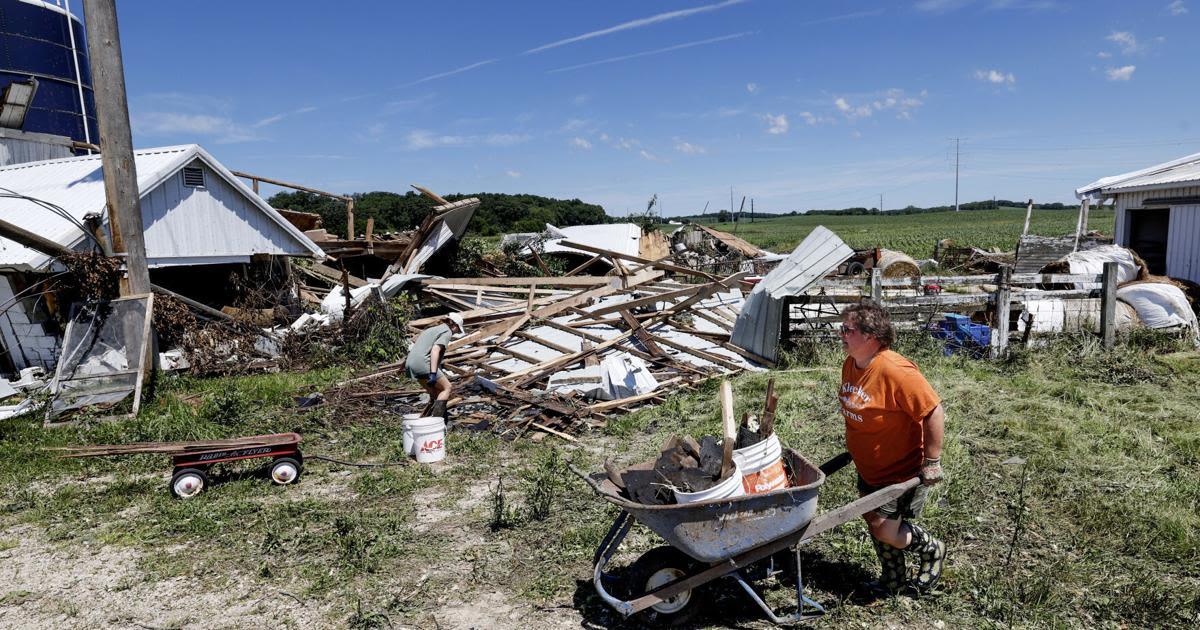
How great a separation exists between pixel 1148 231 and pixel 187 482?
20.1 m

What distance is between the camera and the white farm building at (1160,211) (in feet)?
46.2

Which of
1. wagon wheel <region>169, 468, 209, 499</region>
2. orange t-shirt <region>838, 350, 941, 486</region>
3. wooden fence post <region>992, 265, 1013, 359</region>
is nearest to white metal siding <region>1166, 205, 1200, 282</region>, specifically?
wooden fence post <region>992, 265, 1013, 359</region>

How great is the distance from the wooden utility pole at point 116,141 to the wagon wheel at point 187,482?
557cm

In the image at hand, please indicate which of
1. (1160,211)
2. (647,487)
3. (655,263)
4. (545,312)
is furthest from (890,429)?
(1160,211)

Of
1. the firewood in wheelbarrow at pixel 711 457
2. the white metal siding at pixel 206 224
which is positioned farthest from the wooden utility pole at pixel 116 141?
the firewood in wheelbarrow at pixel 711 457

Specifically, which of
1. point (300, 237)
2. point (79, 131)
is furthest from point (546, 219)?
point (300, 237)

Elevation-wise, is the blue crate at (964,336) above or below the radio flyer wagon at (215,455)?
above

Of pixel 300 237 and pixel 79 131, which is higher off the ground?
pixel 79 131

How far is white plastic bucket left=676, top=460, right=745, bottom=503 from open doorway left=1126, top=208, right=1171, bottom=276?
17.3m

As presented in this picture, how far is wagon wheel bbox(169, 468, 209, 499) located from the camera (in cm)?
652

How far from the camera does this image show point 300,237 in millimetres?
16547

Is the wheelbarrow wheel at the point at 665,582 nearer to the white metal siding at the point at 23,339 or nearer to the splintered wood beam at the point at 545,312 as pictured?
the splintered wood beam at the point at 545,312

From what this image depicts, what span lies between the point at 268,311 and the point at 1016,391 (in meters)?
14.2

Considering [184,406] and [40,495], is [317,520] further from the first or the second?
[184,406]
